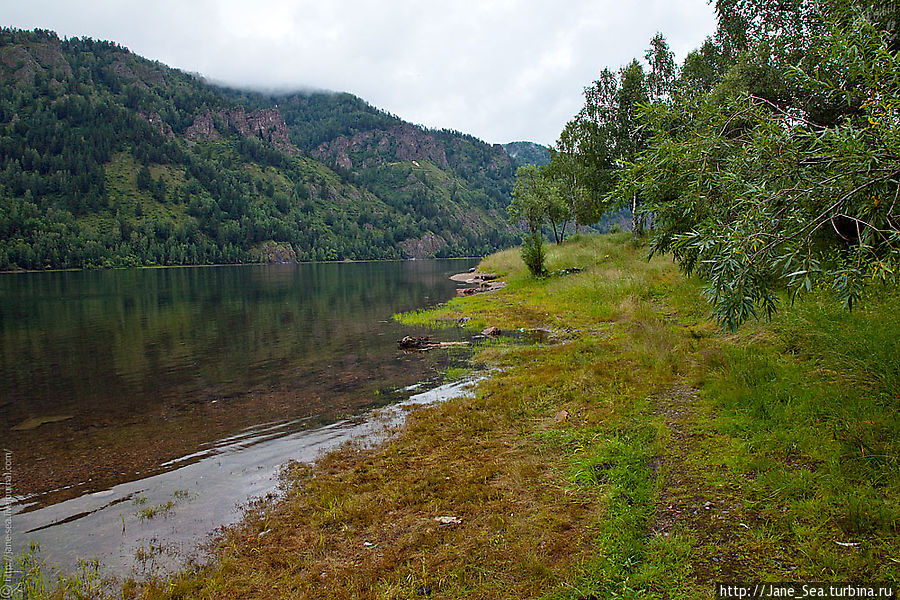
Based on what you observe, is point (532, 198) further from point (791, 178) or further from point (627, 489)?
point (627, 489)

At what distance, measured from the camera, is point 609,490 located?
19.3 feet

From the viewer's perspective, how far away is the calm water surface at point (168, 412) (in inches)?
274

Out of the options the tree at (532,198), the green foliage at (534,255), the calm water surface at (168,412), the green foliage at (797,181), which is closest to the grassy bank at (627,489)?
the calm water surface at (168,412)

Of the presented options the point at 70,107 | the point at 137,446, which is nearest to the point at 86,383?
the point at 137,446

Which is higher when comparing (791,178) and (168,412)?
(791,178)

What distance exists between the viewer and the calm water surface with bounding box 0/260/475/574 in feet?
22.8

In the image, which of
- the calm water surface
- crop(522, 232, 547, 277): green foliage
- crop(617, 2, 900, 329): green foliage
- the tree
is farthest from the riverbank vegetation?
the tree

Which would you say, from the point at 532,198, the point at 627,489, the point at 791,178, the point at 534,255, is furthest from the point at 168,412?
the point at 532,198

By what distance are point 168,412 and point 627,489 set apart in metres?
11.3

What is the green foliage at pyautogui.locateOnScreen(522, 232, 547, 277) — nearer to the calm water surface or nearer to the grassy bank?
the calm water surface

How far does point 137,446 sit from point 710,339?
1346 centimetres

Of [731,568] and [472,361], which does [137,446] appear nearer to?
[472,361]

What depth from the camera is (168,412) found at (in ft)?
40.3

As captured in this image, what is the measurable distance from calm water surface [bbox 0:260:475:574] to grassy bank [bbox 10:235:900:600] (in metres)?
1.39
